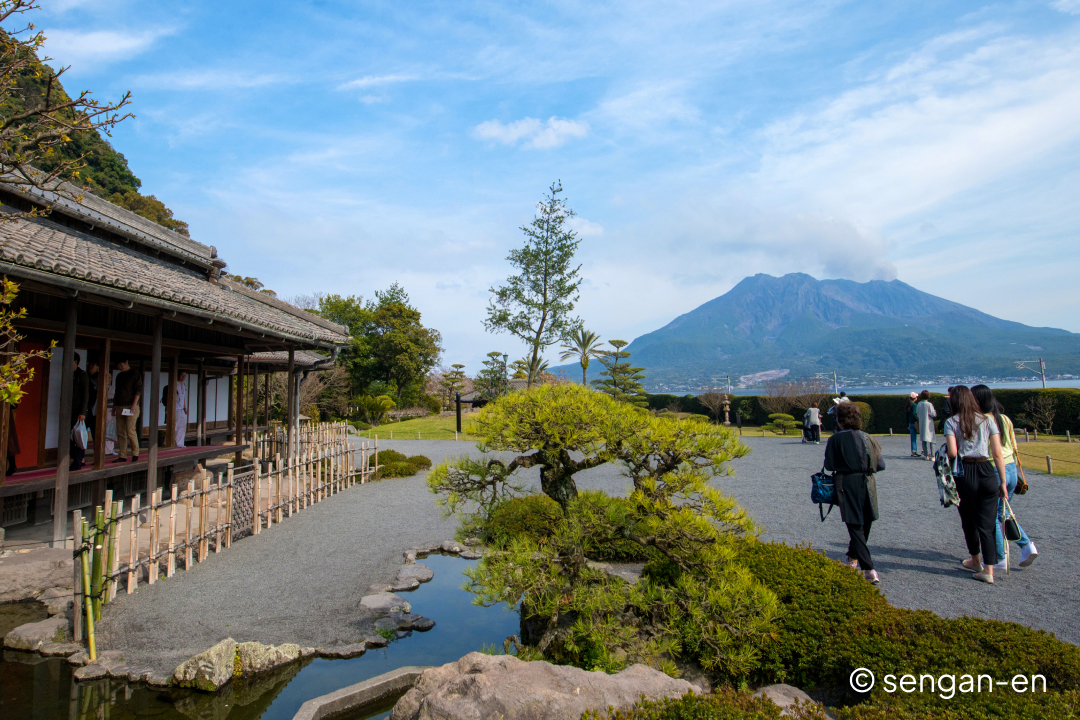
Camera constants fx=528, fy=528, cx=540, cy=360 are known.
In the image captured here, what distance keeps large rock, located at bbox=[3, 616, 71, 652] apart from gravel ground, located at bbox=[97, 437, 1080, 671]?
280 mm

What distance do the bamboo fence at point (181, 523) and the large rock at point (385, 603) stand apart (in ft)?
7.19

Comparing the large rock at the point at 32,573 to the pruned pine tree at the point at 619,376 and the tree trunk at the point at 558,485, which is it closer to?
the tree trunk at the point at 558,485

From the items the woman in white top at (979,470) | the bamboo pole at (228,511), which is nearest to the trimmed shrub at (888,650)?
the woman in white top at (979,470)

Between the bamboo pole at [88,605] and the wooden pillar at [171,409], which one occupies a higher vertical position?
the wooden pillar at [171,409]

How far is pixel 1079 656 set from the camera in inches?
112

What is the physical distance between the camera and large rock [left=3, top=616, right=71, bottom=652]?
445 centimetres

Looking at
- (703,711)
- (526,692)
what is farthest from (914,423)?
(526,692)

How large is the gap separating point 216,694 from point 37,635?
2.03 m

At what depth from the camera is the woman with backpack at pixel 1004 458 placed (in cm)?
526

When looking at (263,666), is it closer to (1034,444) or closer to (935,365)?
(1034,444)

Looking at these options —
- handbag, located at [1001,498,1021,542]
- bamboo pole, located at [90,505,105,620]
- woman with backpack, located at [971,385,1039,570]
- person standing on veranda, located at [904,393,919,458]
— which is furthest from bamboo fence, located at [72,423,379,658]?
person standing on veranda, located at [904,393,919,458]

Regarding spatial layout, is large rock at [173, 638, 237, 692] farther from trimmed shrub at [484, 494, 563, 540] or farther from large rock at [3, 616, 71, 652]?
trimmed shrub at [484, 494, 563, 540]

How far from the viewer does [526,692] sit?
271cm

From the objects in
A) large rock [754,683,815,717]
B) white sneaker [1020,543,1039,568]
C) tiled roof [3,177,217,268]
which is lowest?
large rock [754,683,815,717]
